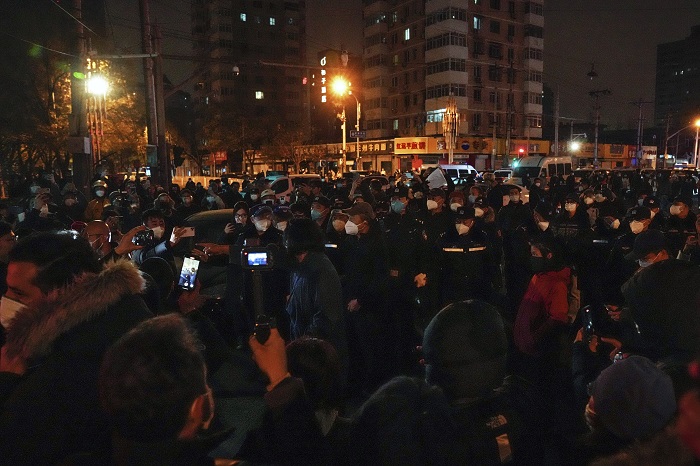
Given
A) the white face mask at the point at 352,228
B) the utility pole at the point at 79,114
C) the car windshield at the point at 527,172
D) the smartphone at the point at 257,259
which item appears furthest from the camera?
the car windshield at the point at 527,172

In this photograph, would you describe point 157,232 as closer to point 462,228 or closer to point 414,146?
point 462,228

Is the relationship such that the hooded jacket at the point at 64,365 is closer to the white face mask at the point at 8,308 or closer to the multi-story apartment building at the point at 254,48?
the white face mask at the point at 8,308

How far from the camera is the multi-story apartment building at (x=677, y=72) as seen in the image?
167500 mm

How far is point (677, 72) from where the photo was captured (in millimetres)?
187250

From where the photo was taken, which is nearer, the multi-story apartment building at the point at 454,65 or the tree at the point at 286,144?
the tree at the point at 286,144

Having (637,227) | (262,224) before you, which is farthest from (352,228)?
(637,227)

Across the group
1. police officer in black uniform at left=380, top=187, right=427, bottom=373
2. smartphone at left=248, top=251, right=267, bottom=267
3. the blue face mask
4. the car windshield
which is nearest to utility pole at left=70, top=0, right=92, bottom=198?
the blue face mask

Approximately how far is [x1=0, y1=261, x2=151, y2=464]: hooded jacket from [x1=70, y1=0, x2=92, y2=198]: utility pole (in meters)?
15.2

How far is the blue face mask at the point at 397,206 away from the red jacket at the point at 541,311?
4.59 metres

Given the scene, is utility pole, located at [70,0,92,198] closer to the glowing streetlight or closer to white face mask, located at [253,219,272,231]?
white face mask, located at [253,219,272,231]

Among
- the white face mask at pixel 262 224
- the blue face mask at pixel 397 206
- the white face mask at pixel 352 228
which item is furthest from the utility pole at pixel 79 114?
the white face mask at pixel 352 228

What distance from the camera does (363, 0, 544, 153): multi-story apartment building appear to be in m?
63.6

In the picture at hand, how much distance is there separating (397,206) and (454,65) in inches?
2286

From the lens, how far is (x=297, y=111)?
336ft
